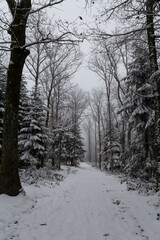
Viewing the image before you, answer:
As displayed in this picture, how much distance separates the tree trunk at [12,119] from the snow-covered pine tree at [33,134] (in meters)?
5.55

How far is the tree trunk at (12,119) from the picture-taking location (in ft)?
14.1

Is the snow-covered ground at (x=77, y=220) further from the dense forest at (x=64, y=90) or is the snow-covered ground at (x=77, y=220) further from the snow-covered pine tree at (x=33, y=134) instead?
the snow-covered pine tree at (x=33, y=134)

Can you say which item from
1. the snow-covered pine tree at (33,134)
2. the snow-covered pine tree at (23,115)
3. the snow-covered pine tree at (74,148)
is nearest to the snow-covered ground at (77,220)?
the snow-covered pine tree at (33,134)

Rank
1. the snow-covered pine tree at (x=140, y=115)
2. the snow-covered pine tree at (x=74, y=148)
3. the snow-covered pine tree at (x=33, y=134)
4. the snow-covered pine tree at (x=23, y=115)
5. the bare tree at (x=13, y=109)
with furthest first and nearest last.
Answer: the snow-covered pine tree at (x=74, y=148) → the snow-covered pine tree at (x=23, y=115) → the snow-covered pine tree at (x=33, y=134) → the snow-covered pine tree at (x=140, y=115) → the bare tree at (x=13, y=109)

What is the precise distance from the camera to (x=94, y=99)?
993 inches

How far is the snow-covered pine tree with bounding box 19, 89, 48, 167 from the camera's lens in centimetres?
1003

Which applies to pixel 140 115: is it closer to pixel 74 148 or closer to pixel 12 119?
pixel 12 119

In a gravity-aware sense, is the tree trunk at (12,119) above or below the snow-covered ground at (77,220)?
above

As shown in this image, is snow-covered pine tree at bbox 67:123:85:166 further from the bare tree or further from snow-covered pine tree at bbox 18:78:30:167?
the bare tree

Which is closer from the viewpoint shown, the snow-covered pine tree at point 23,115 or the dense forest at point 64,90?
the dense forest at point 64,90

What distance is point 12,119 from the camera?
15.0 ft

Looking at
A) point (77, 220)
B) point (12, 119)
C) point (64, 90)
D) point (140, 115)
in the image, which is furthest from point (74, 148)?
point (77, 220)

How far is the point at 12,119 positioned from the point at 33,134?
20.5 feet

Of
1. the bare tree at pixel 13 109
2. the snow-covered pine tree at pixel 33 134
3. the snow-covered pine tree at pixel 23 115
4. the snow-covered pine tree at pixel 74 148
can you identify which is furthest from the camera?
the snow-covered pine tree at pixel 74 148
